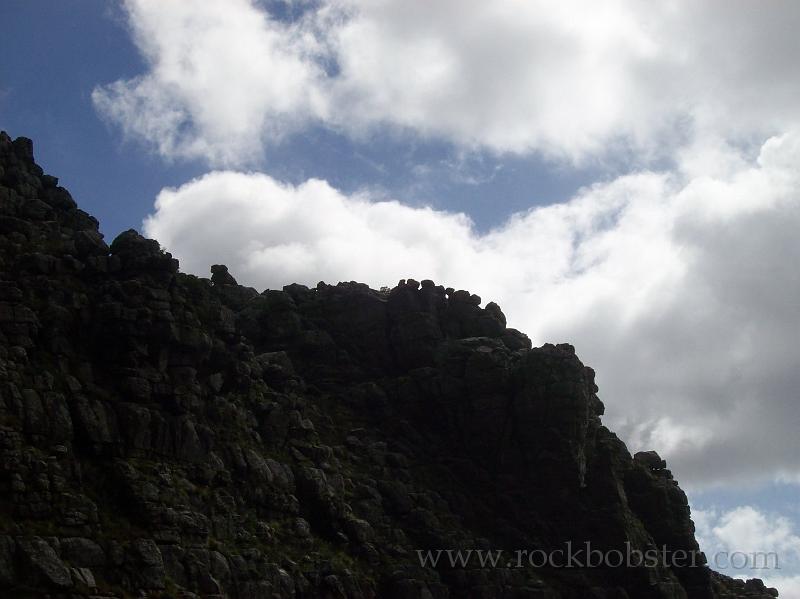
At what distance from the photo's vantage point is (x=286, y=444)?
104250 mm

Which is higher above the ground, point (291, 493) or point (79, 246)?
point (79, 246)

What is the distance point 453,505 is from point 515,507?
7232 millimetres

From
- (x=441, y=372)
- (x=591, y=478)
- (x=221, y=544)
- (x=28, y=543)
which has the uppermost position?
(x=441, y=372)

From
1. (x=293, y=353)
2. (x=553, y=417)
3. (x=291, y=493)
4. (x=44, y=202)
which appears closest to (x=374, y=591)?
(x=291, y=493)

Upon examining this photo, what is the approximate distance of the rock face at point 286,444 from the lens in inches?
3083

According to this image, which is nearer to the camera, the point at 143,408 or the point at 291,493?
the point at 143,408

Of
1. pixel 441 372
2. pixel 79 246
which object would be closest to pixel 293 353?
pixel 441 372

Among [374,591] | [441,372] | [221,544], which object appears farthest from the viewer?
[441,372]

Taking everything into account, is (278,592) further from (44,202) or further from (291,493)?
(44,202)

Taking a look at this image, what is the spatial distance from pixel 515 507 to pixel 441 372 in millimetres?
18033

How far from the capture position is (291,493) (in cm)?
9744

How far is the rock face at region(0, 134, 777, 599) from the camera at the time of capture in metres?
78.3

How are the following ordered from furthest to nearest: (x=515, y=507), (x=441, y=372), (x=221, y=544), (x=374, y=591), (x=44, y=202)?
(x=441, y=372) < (x=515, y=507) < (x=44, y=202) < (x=374, y=591) < (x=221, y=544)

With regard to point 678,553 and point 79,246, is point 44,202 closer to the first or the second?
point 79,246
